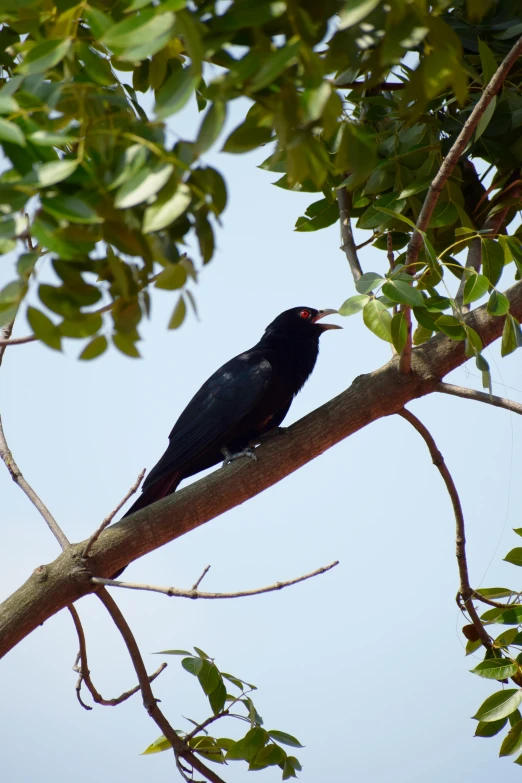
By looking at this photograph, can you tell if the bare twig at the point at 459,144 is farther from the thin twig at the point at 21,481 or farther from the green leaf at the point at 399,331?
the thin twig at the point at 21,481

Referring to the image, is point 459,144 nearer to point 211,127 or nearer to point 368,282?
point 368,282

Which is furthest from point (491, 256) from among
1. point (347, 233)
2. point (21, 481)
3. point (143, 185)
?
point (21, 481)

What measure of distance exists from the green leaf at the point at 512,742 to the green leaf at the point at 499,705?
7 centimetres

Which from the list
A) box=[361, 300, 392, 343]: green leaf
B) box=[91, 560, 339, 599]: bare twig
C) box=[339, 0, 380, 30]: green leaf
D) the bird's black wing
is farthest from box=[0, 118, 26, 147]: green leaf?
the bird's black wing

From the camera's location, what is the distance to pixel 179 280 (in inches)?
47.2

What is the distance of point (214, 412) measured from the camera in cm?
430

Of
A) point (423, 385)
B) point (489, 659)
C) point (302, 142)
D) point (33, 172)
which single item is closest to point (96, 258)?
point (33, 172)

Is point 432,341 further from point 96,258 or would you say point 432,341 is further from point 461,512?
point 96,258

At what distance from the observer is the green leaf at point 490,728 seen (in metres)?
2.85

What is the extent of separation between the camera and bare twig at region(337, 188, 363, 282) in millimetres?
3469

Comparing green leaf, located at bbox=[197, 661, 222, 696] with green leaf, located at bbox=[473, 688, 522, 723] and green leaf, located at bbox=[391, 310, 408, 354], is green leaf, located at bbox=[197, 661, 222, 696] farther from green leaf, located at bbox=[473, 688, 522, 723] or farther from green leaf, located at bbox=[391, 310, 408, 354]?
green leaf, located at bbox=[391, 310, 408, 354]

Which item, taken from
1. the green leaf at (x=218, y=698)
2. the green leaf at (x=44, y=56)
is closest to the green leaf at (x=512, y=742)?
the green leaf at (x=218, y=698)

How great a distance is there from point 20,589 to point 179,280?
73.3 inches

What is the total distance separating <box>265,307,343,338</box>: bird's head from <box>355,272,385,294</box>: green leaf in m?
2.66
